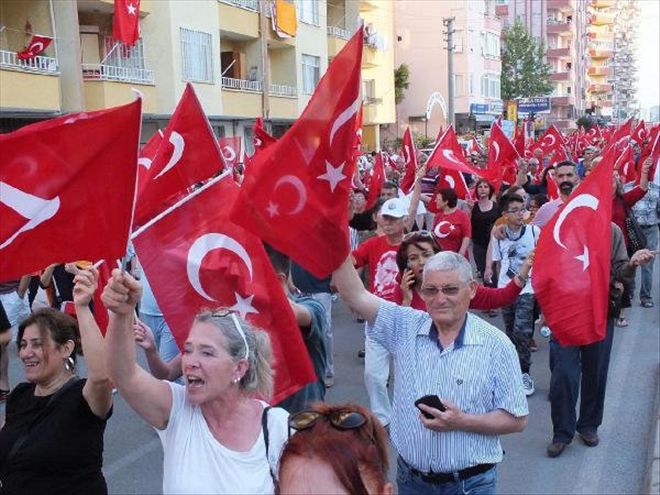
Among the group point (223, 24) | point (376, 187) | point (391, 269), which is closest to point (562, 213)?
point (391, 269)

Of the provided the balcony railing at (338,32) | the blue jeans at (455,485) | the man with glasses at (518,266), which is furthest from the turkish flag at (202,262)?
the balcony railing at (338,32)

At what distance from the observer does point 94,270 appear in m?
3.09

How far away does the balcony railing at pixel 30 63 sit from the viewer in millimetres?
17953

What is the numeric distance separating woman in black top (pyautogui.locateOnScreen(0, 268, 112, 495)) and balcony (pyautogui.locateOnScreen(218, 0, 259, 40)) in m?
25.1

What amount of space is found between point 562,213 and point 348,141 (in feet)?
7.19

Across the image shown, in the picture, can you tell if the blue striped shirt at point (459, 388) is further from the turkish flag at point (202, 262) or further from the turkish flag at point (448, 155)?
the turkish flag at point (448, 155)

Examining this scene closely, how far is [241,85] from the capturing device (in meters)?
28.6

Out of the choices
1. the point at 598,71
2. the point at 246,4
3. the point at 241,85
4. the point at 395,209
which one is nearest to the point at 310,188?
the point at 395,209

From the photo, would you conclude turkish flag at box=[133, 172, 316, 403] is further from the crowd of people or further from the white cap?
the white cap

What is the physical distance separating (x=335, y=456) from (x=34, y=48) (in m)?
18.7

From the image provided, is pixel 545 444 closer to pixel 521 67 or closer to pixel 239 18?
pixel 239 18

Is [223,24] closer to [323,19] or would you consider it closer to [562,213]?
[323,19]

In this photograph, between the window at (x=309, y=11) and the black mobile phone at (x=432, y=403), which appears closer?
the black mobile phone at (x=432, y=403)

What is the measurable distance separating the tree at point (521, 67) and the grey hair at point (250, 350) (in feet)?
222
